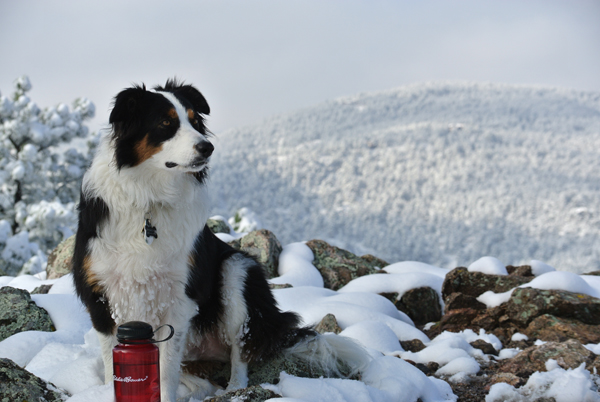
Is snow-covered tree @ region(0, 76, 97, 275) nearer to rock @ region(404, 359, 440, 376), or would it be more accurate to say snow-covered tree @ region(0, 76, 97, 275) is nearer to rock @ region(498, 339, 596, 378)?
rock @ region(404, 359, 440, 376)

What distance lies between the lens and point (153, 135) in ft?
8.27

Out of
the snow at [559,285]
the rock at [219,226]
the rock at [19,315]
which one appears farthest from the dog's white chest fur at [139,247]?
the rock at [219,226]

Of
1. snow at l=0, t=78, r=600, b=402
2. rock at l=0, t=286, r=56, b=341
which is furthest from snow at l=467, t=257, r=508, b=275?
rock at l=0, t=286, r=56, b=341

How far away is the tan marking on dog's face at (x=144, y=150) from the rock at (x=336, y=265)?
4.51 meters

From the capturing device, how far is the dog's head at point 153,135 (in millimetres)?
2443

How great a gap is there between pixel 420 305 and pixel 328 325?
1.84 meters

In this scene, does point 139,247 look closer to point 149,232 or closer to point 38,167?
point 149,232

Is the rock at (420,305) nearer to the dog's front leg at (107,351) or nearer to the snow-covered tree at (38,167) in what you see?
the dog's front leg at (107,351)

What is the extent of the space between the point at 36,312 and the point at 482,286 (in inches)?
197

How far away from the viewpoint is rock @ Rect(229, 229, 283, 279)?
6.46m

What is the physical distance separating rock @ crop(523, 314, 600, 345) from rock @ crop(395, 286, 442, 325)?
1.22 meters

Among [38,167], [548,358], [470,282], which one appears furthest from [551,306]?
[38,167]

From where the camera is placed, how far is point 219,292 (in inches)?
116

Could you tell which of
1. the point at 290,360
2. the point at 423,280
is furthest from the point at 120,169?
the point at 423,280
